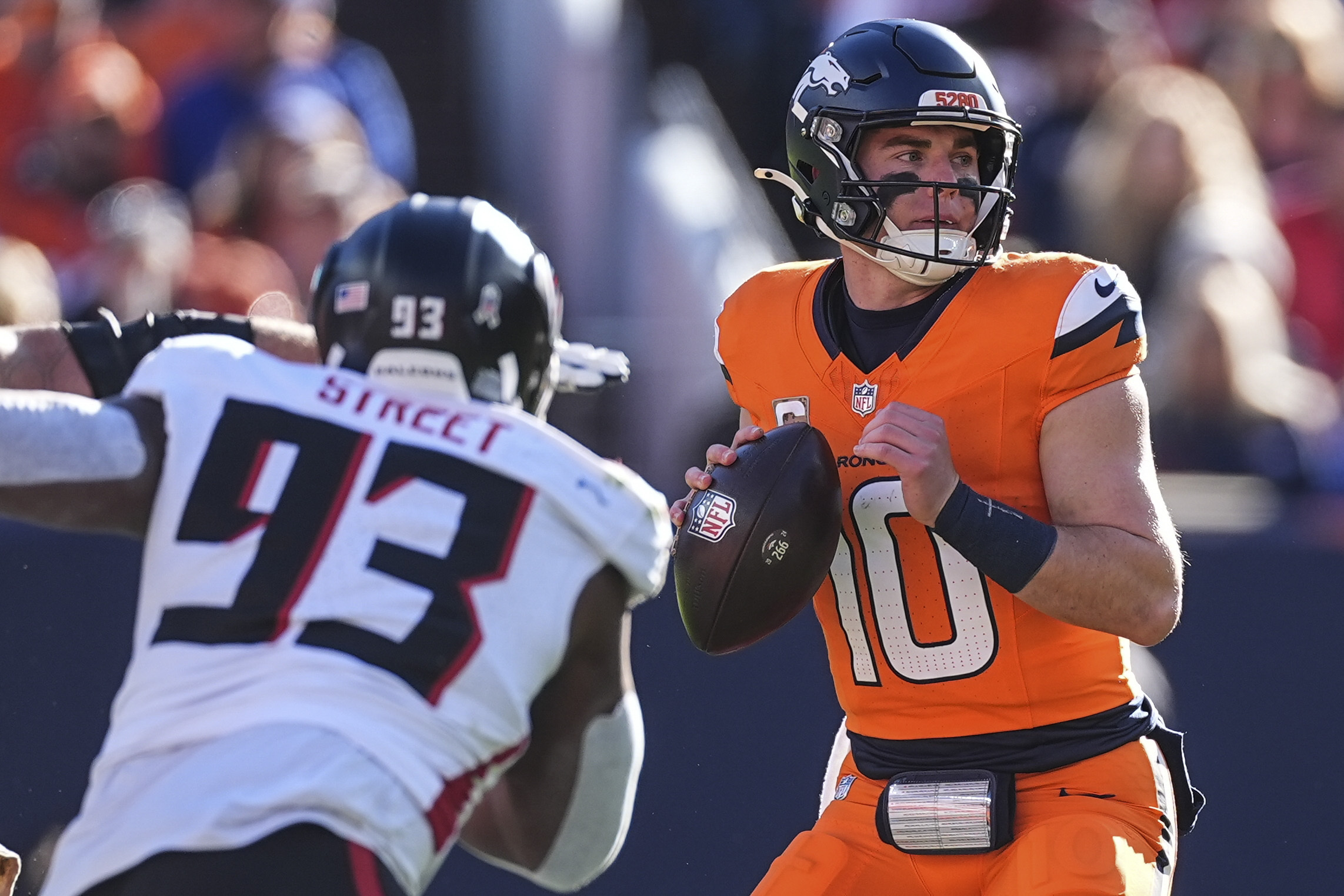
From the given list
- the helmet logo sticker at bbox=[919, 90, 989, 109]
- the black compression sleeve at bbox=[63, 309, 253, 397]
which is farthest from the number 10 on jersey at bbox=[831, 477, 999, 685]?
the black compression sleeve at bbox=[63, 309, 253, 397]

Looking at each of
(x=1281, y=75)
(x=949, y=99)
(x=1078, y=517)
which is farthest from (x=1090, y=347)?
(x=1281, y=75)

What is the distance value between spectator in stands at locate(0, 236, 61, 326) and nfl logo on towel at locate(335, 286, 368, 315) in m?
3.11

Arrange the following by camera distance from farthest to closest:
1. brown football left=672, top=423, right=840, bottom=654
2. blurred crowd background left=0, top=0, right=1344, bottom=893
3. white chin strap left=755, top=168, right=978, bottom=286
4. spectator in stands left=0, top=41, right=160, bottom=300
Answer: spectator in stands left=0, top=41, right=160, bottom=300 → blurred crowd background left=0, top=0, right=1344, bottom=893 → white chin strap left=755, top=168, right=978, bottom=286 → brown football left=672, top=423, right=840, bottom=654

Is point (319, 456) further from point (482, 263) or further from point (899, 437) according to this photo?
point (899, 437)

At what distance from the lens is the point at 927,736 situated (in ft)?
10.4

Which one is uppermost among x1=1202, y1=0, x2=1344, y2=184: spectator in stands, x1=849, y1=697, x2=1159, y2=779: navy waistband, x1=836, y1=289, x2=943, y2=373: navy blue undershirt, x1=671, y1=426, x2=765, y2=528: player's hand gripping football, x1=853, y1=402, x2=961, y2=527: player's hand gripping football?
x1=1202, y1=0, x2=1344, y2=184: spectator in stands

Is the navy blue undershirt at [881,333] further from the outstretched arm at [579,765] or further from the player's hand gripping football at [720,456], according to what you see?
the outstretched arm at [579,765]

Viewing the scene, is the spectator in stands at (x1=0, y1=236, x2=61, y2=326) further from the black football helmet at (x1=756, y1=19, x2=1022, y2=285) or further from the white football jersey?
the white football jersey

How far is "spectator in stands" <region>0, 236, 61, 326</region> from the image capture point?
18.0 feet

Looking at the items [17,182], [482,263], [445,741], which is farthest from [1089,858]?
[17,182]

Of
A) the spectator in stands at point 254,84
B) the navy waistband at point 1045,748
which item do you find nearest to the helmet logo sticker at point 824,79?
the navy waistband at point 1045,748

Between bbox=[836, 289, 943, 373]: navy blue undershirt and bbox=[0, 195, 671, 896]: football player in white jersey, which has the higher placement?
bbox=[836, 289, 943, 373]: navy blue undershirt

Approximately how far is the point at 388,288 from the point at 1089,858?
1.46 meters

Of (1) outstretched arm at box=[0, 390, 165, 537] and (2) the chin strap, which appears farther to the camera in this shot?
(2) the chin strap
